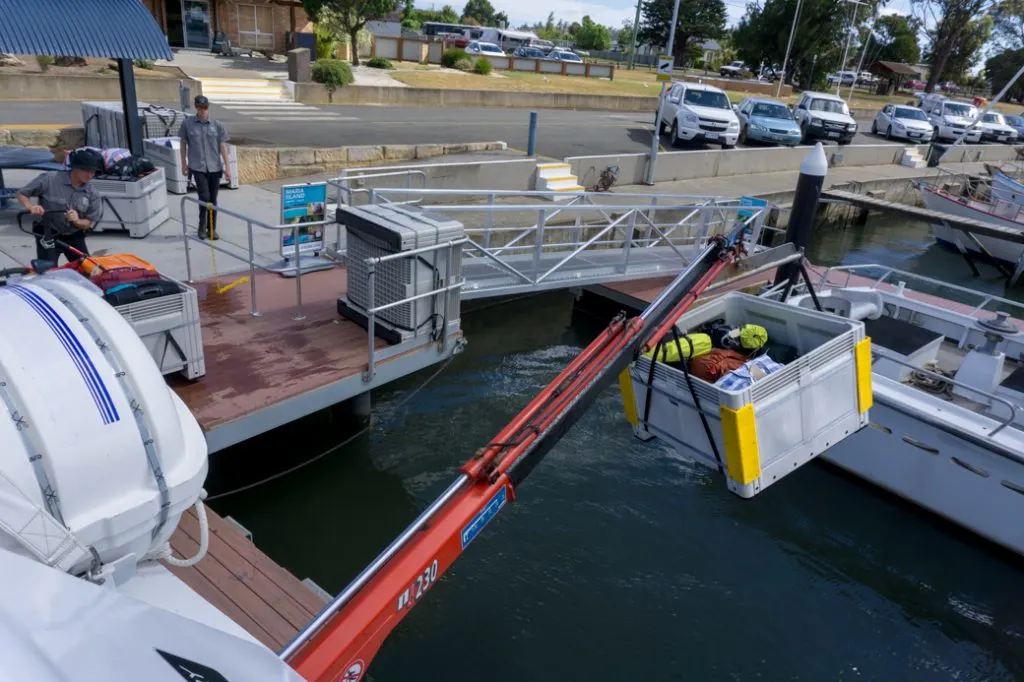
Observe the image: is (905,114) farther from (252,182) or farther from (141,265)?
(141,265)

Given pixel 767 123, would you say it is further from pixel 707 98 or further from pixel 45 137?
pixel 45 137

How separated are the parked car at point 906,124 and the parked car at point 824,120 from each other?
554cm

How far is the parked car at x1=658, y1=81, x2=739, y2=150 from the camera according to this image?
22.3 m

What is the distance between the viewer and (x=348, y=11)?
28.7 meters

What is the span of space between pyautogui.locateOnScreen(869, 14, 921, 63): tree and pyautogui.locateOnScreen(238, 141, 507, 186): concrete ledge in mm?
65524

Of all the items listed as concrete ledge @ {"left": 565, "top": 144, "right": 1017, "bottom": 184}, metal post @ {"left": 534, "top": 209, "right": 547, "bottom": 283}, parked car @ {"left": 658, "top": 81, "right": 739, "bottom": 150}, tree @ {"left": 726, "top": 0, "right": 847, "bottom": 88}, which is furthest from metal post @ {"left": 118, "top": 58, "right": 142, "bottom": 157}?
tree @ {"left": 726, "top": 0, "right": 847, "bottom": 88}

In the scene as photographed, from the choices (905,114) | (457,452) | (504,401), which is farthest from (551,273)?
(905,114)

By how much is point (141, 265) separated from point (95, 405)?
301 cm

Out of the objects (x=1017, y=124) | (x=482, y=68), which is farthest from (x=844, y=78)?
(x=482, y=68)

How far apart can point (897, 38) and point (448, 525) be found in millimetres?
78527

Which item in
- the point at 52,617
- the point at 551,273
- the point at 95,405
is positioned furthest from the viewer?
the point at 551,273

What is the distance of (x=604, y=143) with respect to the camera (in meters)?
22.9

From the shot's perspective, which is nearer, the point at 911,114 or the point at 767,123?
the point at 767,123

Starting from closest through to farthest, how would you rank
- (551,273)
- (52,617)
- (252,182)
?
1. (52,617)
2. (551,273)
3. (252,182)
